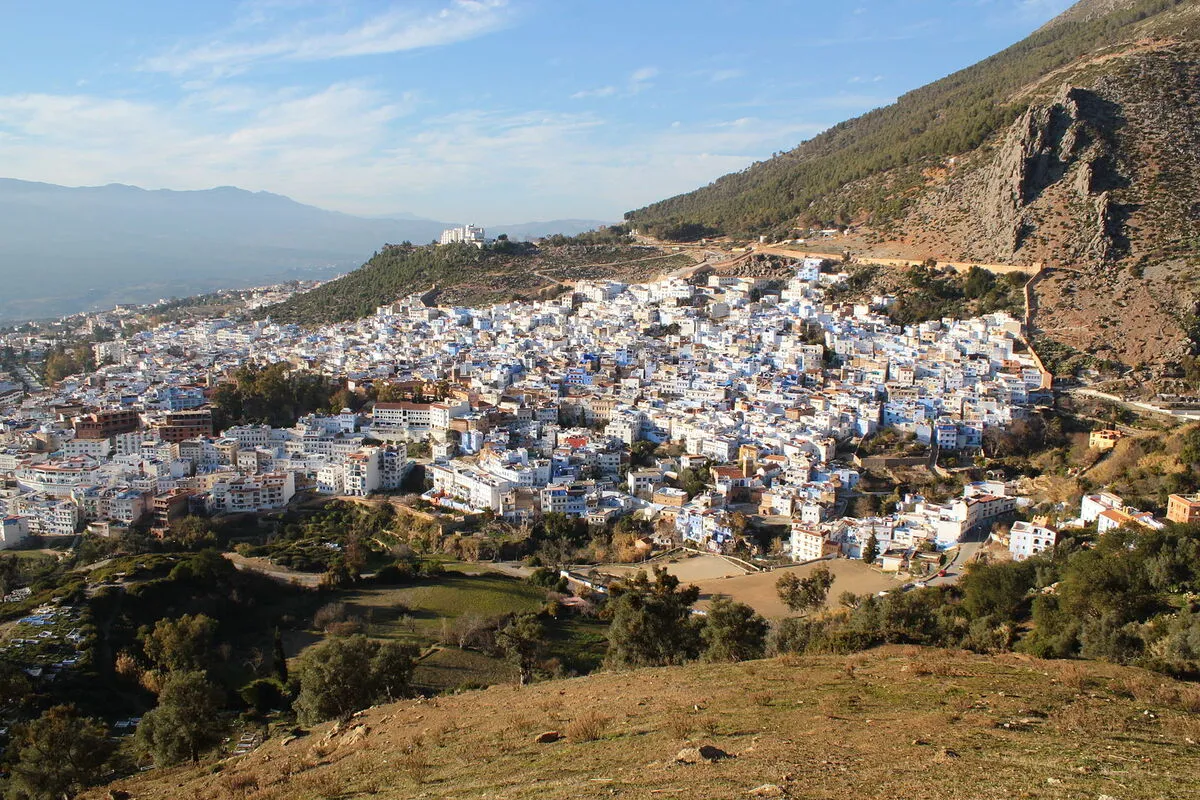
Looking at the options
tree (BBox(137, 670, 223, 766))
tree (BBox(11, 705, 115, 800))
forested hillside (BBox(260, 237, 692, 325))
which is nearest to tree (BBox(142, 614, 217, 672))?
tree (BBox(137, 670, 223, 766))

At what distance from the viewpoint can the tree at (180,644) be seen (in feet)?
41.2

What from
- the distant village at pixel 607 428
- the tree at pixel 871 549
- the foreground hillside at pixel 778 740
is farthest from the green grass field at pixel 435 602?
the tree at pixel 871 549

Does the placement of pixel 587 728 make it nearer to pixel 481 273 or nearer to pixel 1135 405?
pixel 1135 405

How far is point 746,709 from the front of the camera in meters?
6.96

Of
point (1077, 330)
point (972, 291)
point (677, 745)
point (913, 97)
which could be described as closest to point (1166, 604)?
point (677, 745)

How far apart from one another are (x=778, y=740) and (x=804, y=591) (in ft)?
29.1

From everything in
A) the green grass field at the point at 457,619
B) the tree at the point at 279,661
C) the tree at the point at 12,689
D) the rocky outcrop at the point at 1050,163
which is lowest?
the green grass field at the point at 457,619

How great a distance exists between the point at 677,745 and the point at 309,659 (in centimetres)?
634

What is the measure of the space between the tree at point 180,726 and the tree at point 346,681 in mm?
1039

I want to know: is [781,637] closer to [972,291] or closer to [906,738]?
[906,738]

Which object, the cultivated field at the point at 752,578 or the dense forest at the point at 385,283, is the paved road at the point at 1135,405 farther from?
the dense forest at the point at 385,283

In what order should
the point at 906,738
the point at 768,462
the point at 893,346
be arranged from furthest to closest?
1. the point at 893,346
2. the point at 768,462
3. the point at 906,738

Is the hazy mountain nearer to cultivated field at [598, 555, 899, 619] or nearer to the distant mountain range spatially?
the distant mountain range

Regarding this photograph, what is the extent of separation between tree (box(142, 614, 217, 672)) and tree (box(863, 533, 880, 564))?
11.6 m
